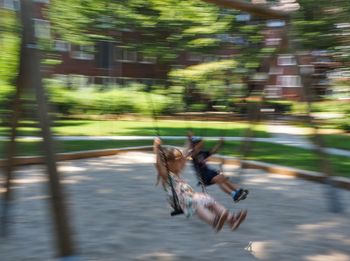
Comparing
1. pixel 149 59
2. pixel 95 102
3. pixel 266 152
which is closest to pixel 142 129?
pixel 95 102

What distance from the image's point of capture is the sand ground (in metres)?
3.70

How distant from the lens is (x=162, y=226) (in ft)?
14.6

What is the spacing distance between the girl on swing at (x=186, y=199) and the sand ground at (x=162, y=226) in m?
0.18

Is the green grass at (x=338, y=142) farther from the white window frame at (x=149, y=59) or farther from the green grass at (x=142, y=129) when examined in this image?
the white window frame at (x=149, y=59)

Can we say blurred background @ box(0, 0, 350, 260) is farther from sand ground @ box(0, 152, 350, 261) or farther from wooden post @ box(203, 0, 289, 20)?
sand ground @ box(0, 152, 350, 261)

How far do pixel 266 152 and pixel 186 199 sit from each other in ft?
21.2

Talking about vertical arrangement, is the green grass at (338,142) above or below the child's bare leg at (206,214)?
below

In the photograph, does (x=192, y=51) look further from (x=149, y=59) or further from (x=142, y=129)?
(x=142, y=129)

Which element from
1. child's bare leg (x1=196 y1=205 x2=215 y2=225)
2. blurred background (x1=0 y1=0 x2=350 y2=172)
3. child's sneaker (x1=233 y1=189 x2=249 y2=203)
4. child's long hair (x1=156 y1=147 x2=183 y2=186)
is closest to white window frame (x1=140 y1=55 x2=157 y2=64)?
blurred background (x1=0 y1=0 x2=350 y2=172)

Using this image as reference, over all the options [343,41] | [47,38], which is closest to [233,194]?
[343,41]

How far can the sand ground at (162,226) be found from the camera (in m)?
3.70

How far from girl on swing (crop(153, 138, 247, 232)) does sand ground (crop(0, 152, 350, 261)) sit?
180 millimetres

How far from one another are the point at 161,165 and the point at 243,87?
267cm

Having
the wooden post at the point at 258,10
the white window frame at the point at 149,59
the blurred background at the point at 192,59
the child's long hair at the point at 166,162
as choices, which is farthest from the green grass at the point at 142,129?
the child's long hair at the point at 166,162
